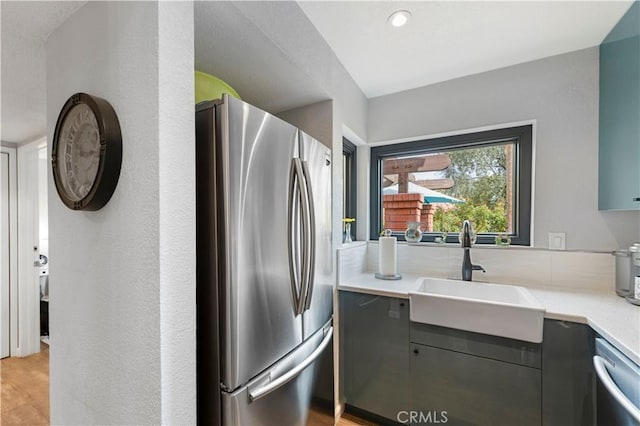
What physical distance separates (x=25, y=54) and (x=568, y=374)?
2.98 metres

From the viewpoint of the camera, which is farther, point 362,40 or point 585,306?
point 362,40

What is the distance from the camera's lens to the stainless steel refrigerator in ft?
2.99

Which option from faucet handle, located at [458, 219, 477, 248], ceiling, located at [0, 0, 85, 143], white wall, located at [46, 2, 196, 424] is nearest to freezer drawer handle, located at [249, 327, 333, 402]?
white wall, located at [46, 2, 196, 424]

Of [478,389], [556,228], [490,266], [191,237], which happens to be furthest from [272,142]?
[556,228]

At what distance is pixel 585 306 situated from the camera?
1393 mm

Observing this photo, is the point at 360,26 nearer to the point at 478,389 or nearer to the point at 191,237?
the point at 191,237

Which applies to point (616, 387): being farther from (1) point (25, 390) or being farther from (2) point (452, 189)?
(1) point (25, 390)

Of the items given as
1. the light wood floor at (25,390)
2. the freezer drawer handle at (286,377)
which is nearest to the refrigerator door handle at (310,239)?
the freezer drawer handle at (286,377)

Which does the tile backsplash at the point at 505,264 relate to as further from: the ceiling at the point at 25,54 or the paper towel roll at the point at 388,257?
the ceiling at the point at 25,54

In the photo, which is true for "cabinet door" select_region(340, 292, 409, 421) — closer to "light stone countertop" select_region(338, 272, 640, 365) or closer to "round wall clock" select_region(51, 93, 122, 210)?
"light stone countertop" select_region(338, 272, 640, 365)

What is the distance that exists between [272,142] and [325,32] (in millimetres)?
912

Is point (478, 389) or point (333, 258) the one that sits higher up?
point (333, 258)

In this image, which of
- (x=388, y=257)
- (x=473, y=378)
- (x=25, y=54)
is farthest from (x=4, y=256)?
(x=473, y=378)

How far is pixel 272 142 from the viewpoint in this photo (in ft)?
3.55
